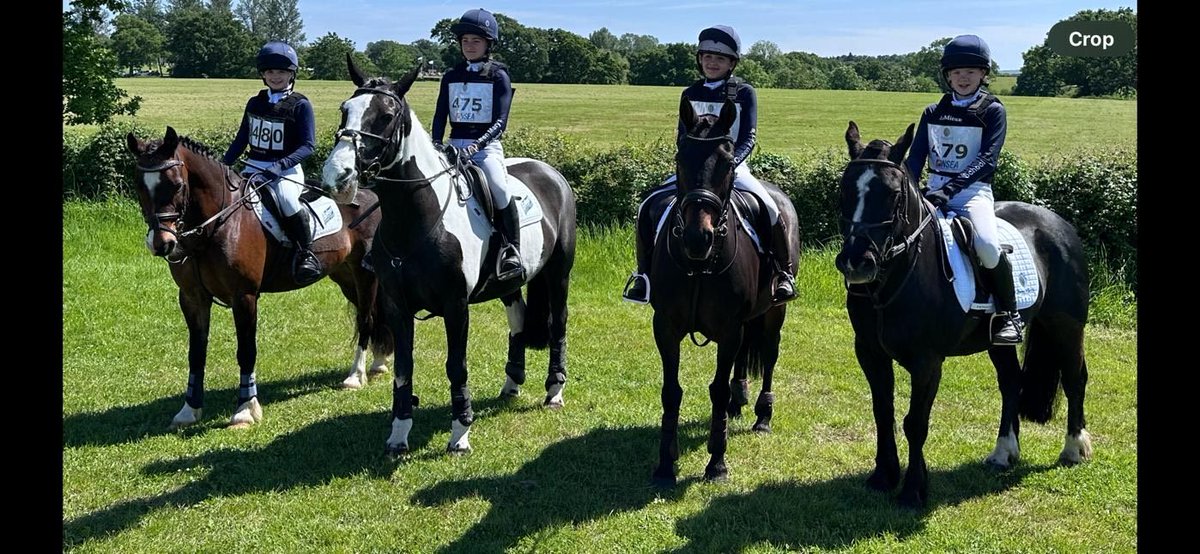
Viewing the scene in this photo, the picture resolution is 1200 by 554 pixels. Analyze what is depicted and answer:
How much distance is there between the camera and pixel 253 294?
24.2ft

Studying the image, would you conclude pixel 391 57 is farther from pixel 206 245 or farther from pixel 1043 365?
pixel 1043 365

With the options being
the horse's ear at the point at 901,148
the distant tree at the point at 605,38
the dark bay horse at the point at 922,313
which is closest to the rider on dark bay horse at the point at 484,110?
the dark bay horse at the point at 922,313

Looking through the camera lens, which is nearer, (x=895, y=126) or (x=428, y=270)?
(x=428, y=270)

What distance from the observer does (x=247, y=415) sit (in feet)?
24.3

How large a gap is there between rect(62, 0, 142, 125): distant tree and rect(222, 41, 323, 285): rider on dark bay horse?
412 inches

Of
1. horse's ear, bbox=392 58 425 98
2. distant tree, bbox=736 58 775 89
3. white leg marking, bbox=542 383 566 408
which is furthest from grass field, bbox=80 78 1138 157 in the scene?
horse's ear, bbox=392 58 425 98

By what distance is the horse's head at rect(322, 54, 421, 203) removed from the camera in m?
5.63

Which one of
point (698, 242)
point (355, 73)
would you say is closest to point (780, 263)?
point (698, 242)

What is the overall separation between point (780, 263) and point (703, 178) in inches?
52.4

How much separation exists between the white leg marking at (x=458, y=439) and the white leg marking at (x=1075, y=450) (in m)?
4.23

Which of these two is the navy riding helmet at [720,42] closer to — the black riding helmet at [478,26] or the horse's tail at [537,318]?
the black riding helmet at [478,26]
